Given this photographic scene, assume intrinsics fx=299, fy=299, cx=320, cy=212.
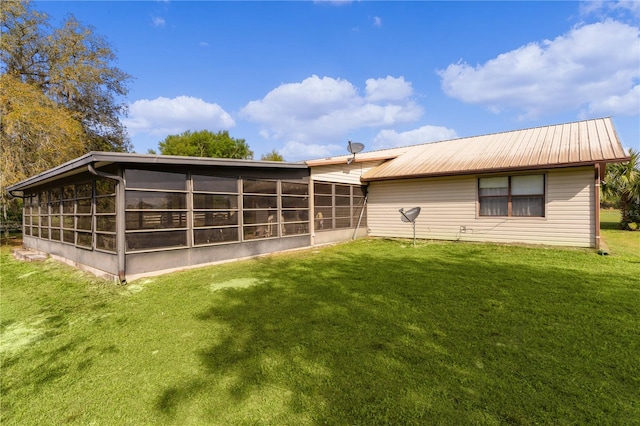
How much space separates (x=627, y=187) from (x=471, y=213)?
33.4 feet

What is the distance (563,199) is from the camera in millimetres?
8383

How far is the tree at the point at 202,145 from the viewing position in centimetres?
4066

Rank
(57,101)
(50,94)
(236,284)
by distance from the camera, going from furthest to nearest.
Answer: (57,101) → (50,94) → (236,284)

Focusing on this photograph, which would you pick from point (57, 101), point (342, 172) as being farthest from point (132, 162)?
point (57, 101)

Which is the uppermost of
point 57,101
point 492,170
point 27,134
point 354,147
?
point 57,101

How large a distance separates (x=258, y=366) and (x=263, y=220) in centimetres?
598

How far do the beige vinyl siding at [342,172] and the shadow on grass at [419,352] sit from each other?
5.43 metres

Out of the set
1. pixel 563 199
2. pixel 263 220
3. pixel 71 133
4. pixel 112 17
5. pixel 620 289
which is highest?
pixel 112 17

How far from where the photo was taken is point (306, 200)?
32.8 ft

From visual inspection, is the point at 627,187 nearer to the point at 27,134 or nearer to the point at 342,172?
the point at 342,172

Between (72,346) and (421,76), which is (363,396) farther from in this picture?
(421,76)

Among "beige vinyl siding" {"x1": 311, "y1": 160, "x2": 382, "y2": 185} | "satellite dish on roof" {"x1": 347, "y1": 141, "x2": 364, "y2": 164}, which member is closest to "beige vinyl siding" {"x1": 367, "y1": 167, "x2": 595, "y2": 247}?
"beige vinyl siding" {"x1": 311, "y1": 160, "x2": 382, "y2": 185}

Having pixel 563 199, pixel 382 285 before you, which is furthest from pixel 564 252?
pixel 382 285

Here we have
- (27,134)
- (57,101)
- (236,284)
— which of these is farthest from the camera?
(57,101)
